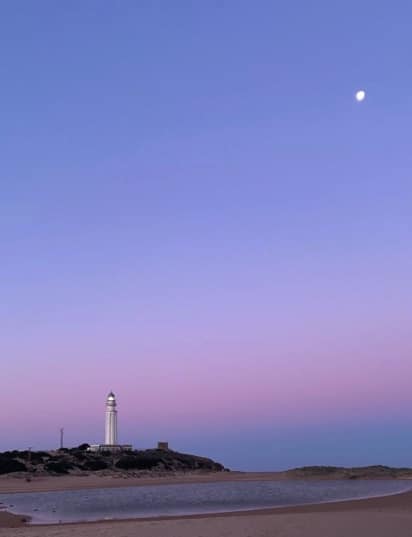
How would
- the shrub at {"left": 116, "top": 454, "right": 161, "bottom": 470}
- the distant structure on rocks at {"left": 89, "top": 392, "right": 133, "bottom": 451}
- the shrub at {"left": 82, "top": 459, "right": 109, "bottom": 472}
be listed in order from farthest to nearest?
the distant structure on rocks at {"left": 89, "top": 392, "right": 133, "bottom": 451} → the shrub at {"left": 116, "top": 454, "right": 161, "bottom": 470} → the shrub at {"left": 82, "top": 459, "right": 109, "bottom": 472}

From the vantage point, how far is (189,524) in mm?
22125

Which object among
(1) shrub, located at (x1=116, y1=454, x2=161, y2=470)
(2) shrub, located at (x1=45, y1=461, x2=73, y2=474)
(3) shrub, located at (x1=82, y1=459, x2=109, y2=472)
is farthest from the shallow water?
(1) shrub, located at (x1=116, y1=454, x2=161, y2=470)

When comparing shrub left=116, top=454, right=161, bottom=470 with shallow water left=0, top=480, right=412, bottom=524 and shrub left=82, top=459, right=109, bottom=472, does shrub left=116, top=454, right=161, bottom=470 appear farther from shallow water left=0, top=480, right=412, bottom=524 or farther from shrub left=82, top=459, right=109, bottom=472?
shallow water left=0, top=480, right=412, bottom=524

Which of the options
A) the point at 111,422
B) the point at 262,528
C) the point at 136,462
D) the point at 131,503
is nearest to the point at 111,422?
the point at 111,422

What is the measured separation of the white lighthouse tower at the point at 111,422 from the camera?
101938mm

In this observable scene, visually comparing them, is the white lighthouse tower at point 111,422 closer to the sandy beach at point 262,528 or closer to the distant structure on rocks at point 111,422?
the distant structure on rocks at point 111,422

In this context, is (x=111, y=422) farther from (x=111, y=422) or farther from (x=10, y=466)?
(x=10, y=466)

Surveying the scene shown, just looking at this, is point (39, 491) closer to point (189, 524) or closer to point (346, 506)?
point (346, 506)

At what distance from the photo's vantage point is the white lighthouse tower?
334ft

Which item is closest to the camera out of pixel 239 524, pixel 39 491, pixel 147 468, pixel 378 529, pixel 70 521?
pixel 378 529

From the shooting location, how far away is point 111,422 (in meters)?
102

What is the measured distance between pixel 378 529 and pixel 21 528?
39.6 feet

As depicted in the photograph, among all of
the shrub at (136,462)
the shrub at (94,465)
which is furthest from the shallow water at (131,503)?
the shrub at (136,462)

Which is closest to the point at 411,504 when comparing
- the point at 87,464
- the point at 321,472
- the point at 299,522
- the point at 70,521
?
the point at 299,522
